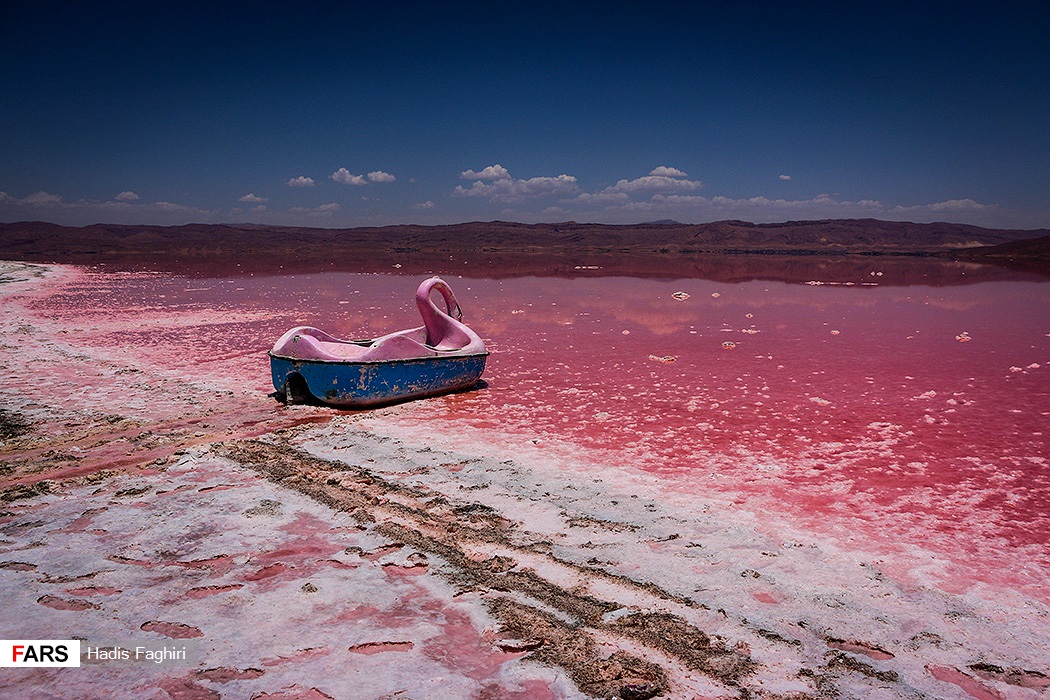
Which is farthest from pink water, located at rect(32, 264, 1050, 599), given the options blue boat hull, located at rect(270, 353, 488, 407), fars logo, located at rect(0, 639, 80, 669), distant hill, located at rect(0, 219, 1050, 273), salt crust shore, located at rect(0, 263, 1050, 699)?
distant hill, located at rect(0, 219, 1050, 273)

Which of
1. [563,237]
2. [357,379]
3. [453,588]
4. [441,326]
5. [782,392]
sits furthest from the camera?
[563,237]

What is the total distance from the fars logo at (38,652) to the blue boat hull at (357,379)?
4128 millimetres

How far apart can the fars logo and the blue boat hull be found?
13.5 feet

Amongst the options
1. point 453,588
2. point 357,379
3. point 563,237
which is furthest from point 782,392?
point 563,237

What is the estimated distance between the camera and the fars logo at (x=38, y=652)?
9.46 ft

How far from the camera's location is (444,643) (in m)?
3.02

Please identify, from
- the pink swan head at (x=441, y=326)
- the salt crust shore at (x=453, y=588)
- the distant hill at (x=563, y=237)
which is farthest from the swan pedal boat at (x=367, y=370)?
the distant hill at (x=563, y=237)

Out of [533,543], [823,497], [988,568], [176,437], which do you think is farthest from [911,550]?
[176,437]

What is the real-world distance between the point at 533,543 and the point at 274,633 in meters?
1.58

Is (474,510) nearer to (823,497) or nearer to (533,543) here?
(533,543)

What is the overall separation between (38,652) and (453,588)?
1.92m

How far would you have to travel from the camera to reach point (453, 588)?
11.5ft

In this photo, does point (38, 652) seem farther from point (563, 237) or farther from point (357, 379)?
point (563, 237)

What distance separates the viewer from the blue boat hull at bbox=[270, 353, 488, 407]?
6.98m
